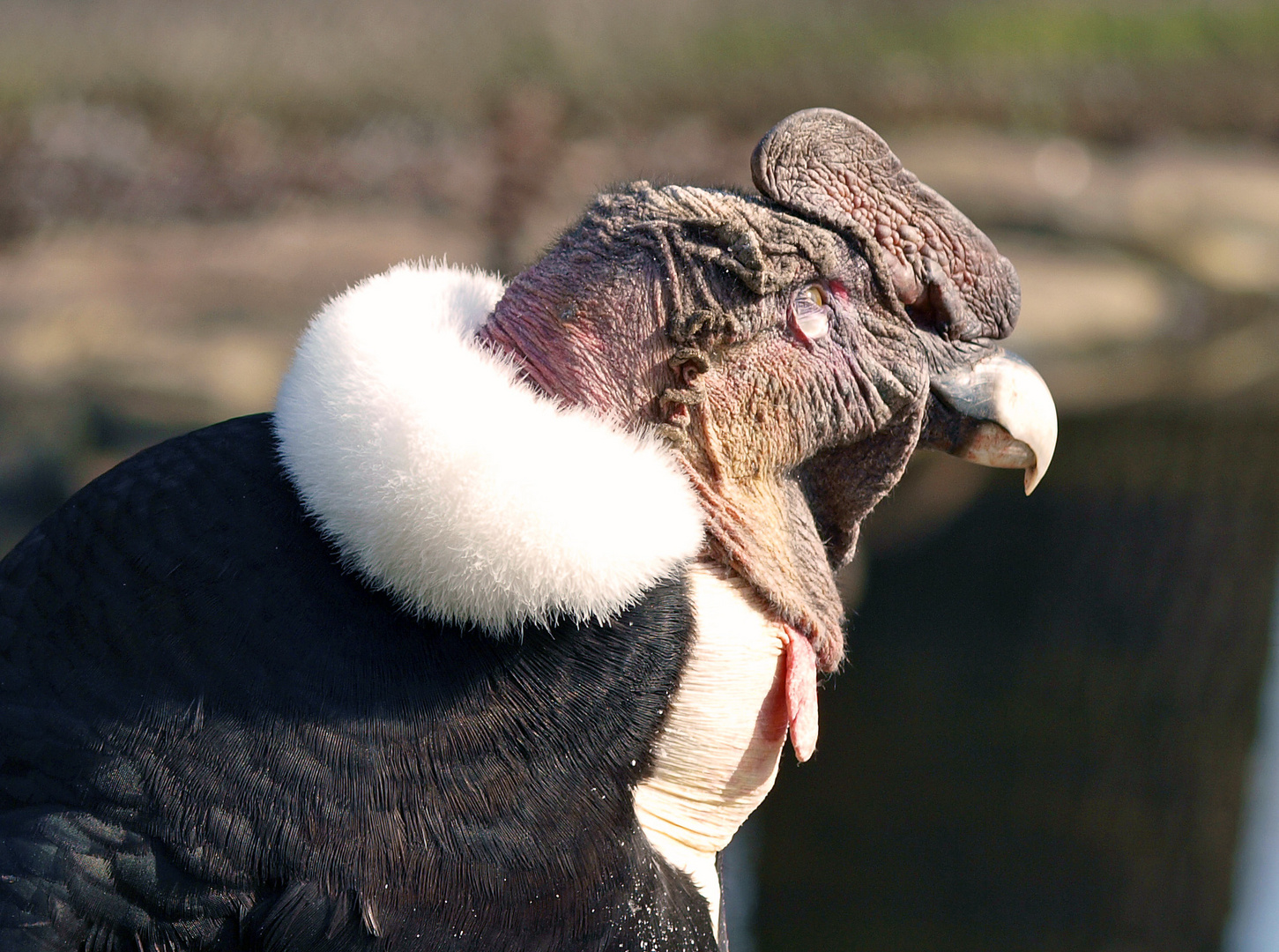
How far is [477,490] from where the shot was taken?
129 cm

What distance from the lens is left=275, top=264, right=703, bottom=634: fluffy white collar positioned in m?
1.29

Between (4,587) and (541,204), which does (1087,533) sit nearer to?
(541,204)

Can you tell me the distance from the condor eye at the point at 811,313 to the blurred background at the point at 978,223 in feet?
6.59

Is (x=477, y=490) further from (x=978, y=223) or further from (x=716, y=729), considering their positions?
(x=978, y=223)

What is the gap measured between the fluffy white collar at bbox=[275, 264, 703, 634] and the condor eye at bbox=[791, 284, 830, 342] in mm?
229

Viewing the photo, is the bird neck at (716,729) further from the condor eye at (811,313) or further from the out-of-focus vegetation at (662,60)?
the out-of-focus vegetation at (662,60)

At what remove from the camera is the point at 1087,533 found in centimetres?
531

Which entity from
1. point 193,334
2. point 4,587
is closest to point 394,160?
point 193,334

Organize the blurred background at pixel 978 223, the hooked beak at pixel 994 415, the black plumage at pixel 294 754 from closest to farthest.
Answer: the black plumage at pixel 294 754 < the hooked beak at pixel 994 415 < the blurred background at pixel 978 223

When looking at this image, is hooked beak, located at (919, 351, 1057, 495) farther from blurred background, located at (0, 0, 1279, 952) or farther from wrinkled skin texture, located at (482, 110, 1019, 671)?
blurred background, located at (0, 0, 1279, 952)

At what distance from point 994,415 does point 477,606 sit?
0.70 metres

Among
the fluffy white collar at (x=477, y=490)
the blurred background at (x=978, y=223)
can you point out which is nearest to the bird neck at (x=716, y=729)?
the fluffy white collar at (x=477, y=490)

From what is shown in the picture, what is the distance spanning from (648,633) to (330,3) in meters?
3.22

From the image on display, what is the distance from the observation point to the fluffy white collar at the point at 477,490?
4.24ft
